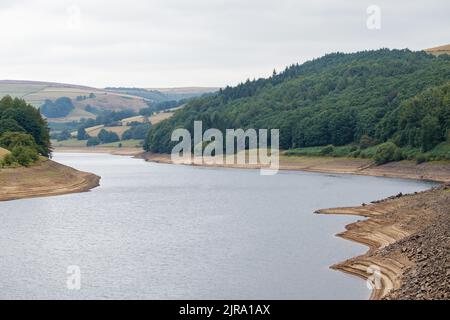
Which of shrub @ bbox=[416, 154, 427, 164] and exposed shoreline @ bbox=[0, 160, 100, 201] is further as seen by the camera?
shrub @ bbox=[416, 154, 427, 164]

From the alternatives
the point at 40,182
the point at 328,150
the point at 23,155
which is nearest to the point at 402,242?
the point at 40,182

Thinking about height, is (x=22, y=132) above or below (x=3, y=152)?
above

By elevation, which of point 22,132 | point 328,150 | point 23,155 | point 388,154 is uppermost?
point 22,132

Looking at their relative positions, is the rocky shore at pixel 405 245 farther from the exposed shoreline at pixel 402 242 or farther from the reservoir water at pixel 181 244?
the reservoir water at pixel 181 244

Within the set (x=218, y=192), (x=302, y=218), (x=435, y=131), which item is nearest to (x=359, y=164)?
(x=435, y=131)

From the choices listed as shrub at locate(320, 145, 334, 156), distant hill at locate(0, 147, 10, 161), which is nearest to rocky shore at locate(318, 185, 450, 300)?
distant hill at locate(0, 147, 10, 161)

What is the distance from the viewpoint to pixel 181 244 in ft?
198

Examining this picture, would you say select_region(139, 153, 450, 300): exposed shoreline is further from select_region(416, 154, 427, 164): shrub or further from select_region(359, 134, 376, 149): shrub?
select_region(359, 134, 376, 149): shrub

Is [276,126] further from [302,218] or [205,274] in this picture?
[205,274]

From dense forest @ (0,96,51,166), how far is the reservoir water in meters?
12.2

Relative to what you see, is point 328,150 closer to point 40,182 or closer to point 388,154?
point 388,154

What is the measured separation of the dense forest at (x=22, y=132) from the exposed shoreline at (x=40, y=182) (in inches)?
96.4

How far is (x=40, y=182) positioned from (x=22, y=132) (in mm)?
28199

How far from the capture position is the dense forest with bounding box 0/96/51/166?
11112 centimetres
